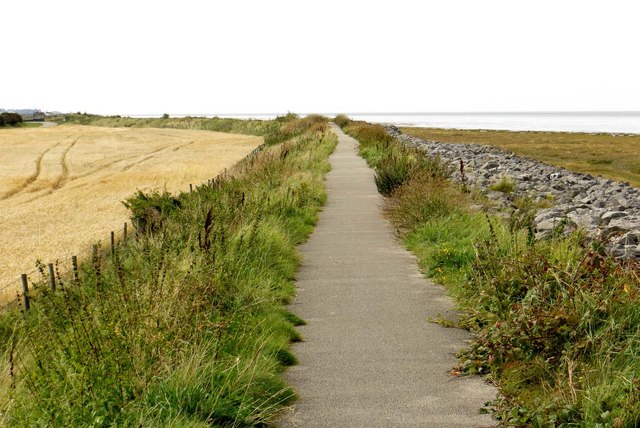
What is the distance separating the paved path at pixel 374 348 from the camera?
15.8ft

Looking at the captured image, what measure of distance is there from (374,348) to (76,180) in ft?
114

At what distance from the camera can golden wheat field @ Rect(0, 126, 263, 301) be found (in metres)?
17.9

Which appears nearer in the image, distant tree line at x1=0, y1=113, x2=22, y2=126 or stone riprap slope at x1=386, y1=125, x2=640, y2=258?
stone riprap slope at x1=386, y1=125, x2=640, y2=258

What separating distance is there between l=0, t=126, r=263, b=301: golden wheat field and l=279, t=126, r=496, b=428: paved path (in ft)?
19.7

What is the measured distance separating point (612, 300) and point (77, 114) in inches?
5430

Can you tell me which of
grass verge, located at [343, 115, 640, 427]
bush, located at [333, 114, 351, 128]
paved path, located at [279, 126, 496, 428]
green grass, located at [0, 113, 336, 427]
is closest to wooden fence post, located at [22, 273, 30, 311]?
green grass, located at [0, 113, 336, 427]

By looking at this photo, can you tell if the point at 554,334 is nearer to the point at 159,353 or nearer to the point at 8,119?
the point at 159,353

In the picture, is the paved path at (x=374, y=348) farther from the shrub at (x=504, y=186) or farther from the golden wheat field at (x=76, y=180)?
the shrub at (x=504, y=186)

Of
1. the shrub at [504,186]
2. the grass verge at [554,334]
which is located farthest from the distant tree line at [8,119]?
the grass verge at [554,334]

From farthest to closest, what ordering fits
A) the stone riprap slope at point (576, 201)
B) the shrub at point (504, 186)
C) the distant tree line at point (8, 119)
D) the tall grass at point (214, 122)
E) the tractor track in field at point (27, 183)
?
the distant tree line at point (8, 119), the tall grass at point (214, 122), the tractor track in field at point (27, 183), the shrub at point (504, 186), the stone riprap slope at point (576, 201)

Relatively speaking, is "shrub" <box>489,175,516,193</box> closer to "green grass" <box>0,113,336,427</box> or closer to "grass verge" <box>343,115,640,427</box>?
"grass verge" <box>343,115,640,427</box>

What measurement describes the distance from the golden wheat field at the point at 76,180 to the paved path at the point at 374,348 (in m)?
5.99

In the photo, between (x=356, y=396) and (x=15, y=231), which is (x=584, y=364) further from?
(x=15, y=231)

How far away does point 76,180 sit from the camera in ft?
123
